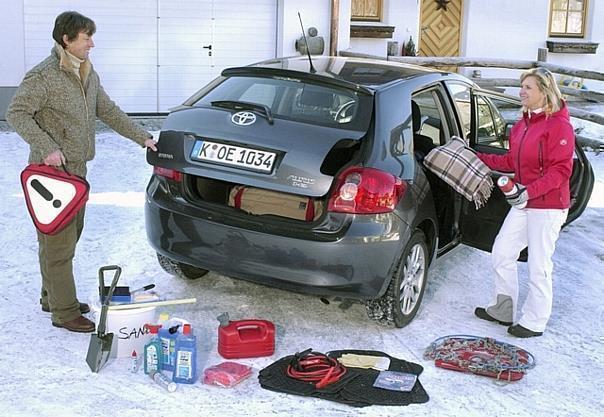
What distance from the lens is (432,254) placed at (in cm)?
606

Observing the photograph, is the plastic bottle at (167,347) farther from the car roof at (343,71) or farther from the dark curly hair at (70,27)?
the car roof at (343,71)

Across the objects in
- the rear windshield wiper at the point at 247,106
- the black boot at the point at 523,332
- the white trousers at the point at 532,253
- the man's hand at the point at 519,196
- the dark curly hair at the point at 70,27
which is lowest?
the black boot at the point at 523,332

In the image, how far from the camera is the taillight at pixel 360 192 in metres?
5.13

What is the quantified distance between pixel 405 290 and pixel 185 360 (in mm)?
1587

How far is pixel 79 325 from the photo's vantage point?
538cm

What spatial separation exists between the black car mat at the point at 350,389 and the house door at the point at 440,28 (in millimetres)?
13816

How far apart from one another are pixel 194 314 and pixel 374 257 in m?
1.29

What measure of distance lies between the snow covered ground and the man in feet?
0.80

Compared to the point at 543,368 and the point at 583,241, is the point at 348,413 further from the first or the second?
the point at 583,241

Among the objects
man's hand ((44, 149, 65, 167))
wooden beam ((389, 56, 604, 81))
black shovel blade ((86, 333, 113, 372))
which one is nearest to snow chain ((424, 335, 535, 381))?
black shovel blade ((86, 333, 113, 372))

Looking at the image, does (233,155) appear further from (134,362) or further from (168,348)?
(134,362)

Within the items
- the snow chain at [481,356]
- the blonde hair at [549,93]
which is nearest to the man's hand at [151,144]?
the snow chain at [481,356]

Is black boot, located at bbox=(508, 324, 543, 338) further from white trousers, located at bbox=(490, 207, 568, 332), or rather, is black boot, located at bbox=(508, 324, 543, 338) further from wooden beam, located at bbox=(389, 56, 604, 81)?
wooden beam, located at bbox=(389, 56, 604, 81)

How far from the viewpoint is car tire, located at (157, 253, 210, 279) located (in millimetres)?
6227
